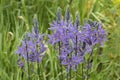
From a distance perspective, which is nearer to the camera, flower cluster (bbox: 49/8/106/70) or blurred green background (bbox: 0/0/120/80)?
flower cluster (bbox: 49/8/106/70)

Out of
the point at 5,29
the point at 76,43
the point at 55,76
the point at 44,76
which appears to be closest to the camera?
the point at 76,43

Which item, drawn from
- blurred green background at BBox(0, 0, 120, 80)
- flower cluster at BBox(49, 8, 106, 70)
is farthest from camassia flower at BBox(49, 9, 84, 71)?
blurred green background at BBox(0, 0, 120, 80)

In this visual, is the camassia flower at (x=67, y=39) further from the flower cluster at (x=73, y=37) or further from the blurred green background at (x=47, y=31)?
the blurred green background at (x=47, y=31)

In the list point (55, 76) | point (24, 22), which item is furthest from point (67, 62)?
point (24, 22)

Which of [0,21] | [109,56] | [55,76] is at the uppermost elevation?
[0,21]

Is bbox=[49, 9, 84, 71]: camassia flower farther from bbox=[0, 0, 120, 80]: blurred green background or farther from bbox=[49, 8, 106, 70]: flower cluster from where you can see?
bbox=[0, 0, 120, 80]: blurred green background

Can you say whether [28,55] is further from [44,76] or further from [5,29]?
[5,29]

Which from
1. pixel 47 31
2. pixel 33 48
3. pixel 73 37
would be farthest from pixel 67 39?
pixel 47 31
